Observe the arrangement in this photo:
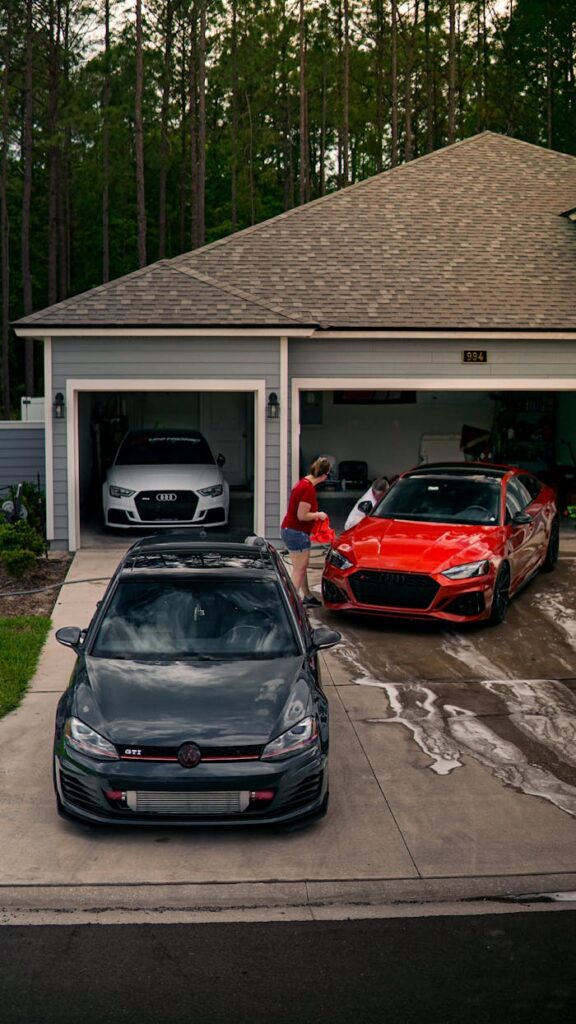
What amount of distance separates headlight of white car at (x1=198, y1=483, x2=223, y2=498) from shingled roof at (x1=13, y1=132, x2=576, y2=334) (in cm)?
246

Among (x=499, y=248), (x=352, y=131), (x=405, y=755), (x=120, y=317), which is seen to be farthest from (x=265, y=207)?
(x=405, y=755)

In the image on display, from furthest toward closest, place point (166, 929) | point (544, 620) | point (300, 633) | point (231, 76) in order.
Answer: point (231, 76), point (544, 620), point (300, 633), point (166, 929)

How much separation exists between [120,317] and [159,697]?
10.2 meters

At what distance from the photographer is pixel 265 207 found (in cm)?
5388

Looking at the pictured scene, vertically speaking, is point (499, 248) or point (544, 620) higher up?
point (499, 248)

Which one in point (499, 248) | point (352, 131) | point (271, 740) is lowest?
point (271, 740)

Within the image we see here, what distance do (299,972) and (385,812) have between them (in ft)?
6.78

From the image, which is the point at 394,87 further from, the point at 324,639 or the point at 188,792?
the point at 188,792

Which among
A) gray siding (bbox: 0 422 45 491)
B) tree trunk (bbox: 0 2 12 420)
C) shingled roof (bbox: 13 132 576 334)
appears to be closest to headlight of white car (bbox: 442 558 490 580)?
shingled roof (bbox: 13 132 576 334)

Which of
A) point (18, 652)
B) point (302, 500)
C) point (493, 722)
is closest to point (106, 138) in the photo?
point (302, 500)

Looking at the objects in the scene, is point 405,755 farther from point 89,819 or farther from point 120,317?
point 120,317

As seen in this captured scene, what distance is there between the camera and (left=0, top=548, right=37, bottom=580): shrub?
14.4 metres

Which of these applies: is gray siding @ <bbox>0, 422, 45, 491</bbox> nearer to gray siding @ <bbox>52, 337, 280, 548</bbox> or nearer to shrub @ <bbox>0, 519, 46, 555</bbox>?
gray siding @ <bbox>52, 337, 280, 548</bbox>

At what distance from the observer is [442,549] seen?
12.1m
